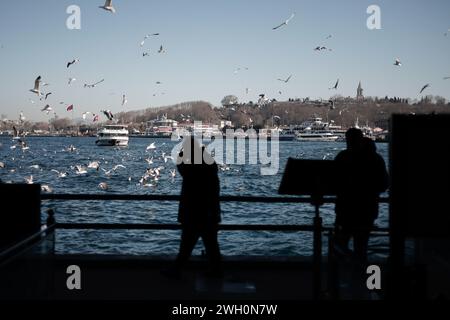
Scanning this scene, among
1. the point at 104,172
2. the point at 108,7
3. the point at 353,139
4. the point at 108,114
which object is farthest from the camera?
the point at 104,172

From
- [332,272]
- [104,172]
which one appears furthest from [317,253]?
[104,172]

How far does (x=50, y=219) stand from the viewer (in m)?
5.03

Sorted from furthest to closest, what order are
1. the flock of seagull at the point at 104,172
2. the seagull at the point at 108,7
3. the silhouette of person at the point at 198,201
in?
the flock of seagull at the point at 104,172 → the seagull at the point at 108,7 → the silhouette of person at the point at 198,201

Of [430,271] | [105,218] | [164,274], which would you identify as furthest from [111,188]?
[430,271]

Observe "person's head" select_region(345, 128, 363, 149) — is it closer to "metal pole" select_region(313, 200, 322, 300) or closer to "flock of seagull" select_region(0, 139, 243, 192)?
"metal pole" select_region(313, 200, 322, 300)

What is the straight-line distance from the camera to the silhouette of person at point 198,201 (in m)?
5.88

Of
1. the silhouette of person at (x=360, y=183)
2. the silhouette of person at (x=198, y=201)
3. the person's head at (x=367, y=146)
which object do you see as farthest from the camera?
the silhouette of person at (x=198, y=201)

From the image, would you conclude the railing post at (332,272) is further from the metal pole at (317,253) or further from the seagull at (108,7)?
the seagull at (108,7)

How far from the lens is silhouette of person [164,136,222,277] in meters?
5.88

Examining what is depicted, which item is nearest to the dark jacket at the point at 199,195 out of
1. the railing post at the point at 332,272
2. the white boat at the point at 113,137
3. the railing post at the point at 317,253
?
the railing post at the point at 317,253

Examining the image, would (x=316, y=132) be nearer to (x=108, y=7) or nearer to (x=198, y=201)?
(x=108, y=7)

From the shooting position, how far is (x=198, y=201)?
5906 millimetres

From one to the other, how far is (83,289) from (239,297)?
1614mm
